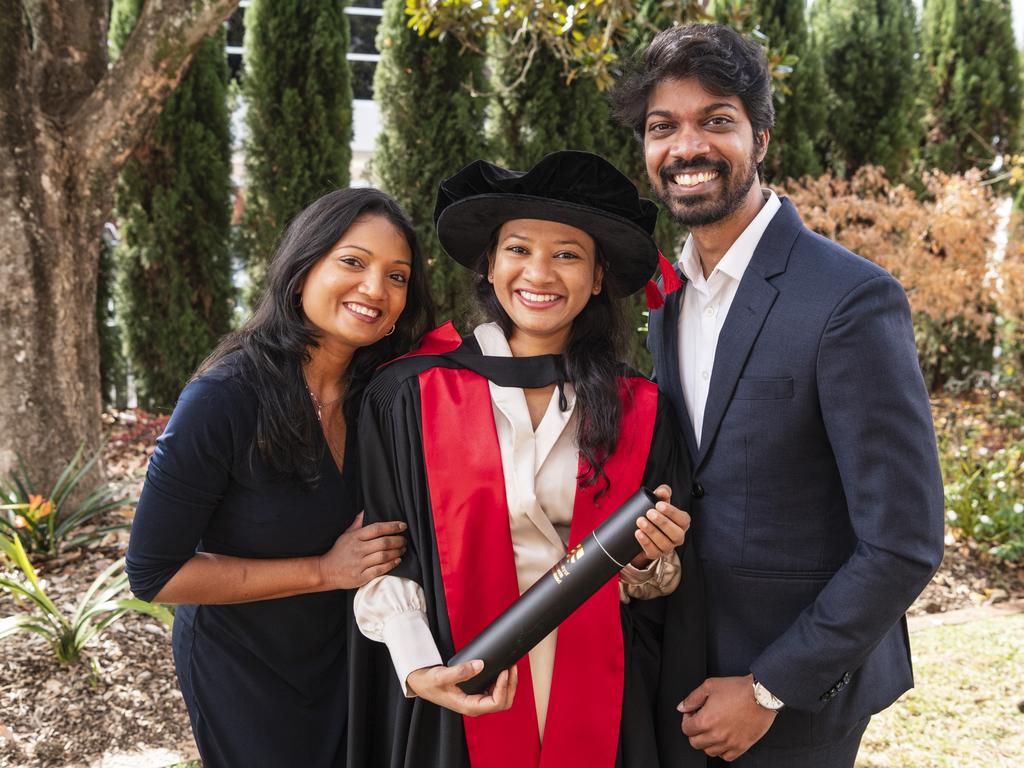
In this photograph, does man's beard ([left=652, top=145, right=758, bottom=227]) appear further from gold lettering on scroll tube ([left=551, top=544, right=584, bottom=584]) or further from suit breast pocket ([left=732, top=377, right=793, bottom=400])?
gold lettering on scroll tube ([left=551, top=544, right=584, bottom=584])

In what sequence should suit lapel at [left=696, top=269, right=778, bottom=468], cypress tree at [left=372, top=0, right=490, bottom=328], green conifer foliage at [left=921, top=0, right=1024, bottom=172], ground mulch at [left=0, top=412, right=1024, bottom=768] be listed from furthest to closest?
green conifer foliage at [left=921, top=0, right=1024, bottom=172]
cypress tree at [left=372, top=0, right=490, bottom=328]
ground mulch at [left=0, top=412, right=1024, bottom=768]
suit lapel at [left=696, top=269, right=778, bottom=468]

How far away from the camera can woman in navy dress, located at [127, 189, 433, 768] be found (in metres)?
1.97

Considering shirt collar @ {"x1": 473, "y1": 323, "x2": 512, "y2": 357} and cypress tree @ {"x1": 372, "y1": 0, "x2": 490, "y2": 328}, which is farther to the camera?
cypress tree @ {"x1": 372, "y1": 0, "x2": 490, "y2": 328}

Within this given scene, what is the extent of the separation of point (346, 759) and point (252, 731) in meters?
0.25

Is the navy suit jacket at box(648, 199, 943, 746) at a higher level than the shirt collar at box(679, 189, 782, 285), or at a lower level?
lower

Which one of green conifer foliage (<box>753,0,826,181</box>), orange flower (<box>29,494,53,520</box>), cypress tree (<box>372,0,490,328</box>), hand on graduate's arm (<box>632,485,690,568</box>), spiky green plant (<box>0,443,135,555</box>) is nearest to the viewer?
hand on graduate's arm (<box>632,485,690,568</box>)

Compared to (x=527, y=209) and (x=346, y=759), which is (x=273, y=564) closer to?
(x=346, y=759)

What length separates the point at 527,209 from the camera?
2.05 meters

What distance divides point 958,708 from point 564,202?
3.11 m

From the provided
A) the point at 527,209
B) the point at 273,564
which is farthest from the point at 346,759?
the point at 527,209

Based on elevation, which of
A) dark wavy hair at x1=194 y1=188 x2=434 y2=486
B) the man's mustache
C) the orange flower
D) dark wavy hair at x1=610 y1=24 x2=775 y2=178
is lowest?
the orange flower

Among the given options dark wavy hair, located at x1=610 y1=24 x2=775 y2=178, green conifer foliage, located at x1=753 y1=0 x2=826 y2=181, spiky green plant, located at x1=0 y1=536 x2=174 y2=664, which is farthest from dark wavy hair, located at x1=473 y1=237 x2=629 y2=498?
green conifer foliage, located at x1=753 y1=0 x2=826 y2=181

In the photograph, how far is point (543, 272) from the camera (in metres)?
2.06

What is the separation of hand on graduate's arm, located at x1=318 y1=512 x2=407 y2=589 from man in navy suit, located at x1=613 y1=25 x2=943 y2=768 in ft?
2.22
